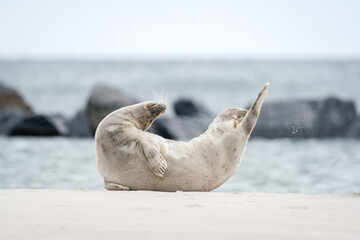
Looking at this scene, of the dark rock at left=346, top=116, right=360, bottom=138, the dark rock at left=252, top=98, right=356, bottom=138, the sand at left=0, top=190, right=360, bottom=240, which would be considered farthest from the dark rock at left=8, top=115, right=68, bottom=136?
the sand at left=0, top=190, right=360, bottom=240

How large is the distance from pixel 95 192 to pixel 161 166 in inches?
22.2

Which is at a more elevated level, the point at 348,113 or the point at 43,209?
the point at 43,209

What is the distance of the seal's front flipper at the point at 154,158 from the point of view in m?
5.38

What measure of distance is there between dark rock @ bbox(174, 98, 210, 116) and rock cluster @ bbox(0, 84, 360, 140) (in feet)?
5.19

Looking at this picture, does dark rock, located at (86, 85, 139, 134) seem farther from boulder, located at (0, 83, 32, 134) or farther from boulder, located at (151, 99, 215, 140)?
boulder, located at (0, 83, 32, 134)

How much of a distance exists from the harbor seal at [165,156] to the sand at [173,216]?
28 cm

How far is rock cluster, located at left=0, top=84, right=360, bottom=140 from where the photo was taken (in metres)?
15.9

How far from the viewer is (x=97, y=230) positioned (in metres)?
3.83

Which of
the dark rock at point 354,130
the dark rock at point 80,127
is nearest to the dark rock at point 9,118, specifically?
the dark rock at point 80,127

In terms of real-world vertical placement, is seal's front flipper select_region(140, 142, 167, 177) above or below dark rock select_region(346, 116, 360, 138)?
above

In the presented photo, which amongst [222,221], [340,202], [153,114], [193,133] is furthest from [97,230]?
[193,133]

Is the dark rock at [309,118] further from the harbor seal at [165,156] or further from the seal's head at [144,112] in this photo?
the harbor seal at [165,156]

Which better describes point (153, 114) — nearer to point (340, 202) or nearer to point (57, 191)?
point (57, 191)

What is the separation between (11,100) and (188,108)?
18.3 ft
